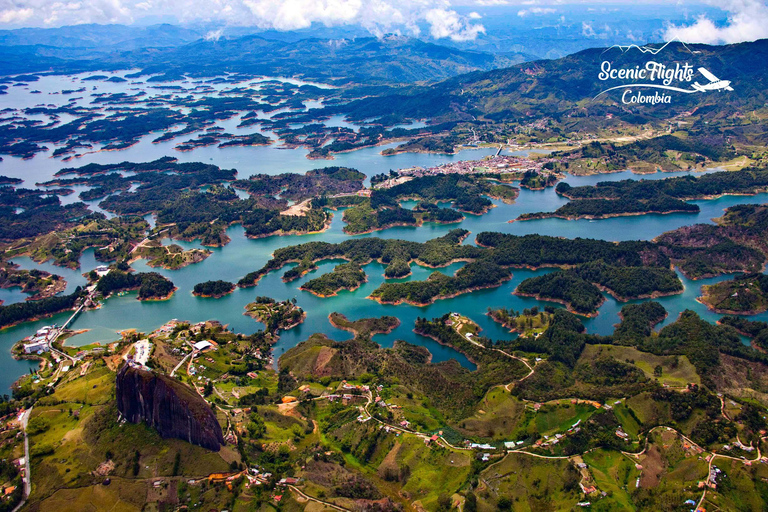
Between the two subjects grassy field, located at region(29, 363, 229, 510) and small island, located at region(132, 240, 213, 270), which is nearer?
grassy field, located at region(29, 363, 229, 510)

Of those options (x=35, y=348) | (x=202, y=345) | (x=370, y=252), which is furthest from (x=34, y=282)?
(x=370, y=252)

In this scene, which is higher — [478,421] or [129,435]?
[129,435]

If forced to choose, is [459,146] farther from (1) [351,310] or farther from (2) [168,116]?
(2) [168,116]

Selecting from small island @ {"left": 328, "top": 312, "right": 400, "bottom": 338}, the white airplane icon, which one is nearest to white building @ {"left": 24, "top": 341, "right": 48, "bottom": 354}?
small island @ {"left": 328, "top": 312, "right": 400, "bottom": 338}

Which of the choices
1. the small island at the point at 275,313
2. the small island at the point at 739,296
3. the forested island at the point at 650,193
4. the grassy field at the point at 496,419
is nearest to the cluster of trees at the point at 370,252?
the small island at the point at 275,313

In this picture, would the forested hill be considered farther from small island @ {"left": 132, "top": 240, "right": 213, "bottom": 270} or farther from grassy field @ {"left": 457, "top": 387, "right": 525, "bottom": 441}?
grassy field @ {"left": 457, "top": 387, "right": 525, "bottom": 441}

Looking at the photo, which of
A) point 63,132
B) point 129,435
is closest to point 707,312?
point 129,435
